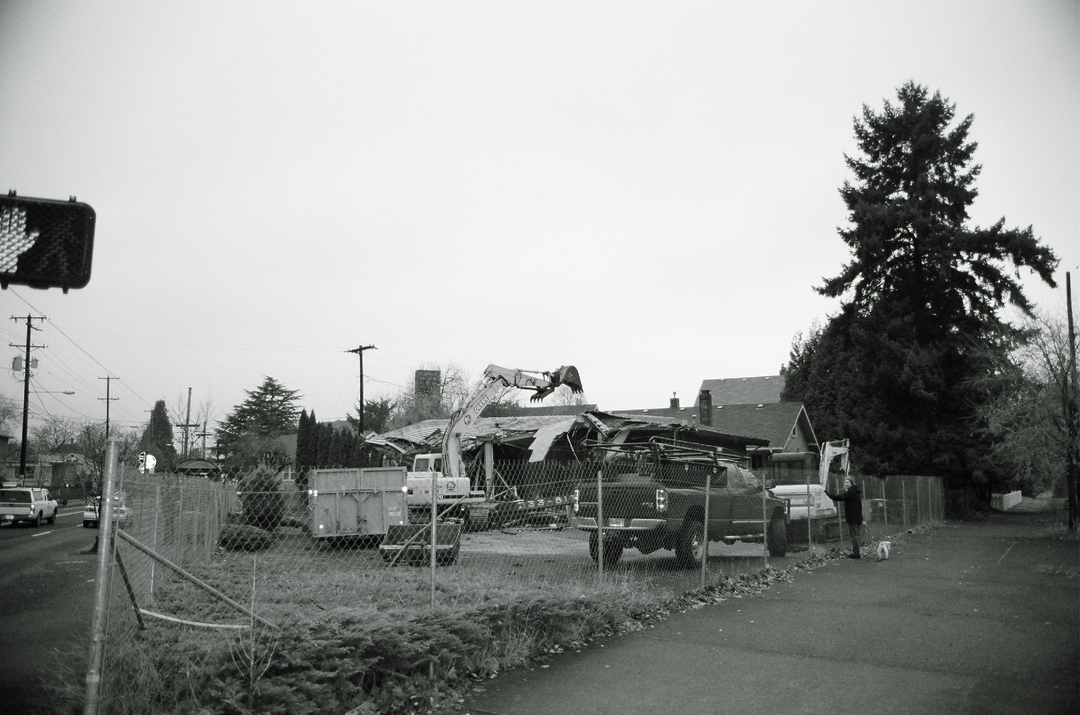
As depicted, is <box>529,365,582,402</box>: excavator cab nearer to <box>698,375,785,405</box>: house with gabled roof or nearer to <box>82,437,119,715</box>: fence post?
<box>82,437,119,715</box>: fence post

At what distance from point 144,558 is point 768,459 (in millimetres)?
32675

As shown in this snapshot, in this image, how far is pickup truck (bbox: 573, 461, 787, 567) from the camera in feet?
41.7

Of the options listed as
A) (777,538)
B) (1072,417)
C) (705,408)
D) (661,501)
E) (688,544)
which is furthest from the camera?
(705,408)

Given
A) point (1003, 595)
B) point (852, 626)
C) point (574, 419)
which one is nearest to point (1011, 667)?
point (852, 626)

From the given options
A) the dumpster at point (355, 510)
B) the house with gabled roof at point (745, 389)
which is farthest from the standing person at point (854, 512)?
the house with gabled roof at point (745, 389)

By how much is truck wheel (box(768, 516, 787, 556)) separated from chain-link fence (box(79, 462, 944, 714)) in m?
0.04

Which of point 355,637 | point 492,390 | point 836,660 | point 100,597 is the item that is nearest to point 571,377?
point 492,390

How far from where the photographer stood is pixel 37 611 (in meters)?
10.6

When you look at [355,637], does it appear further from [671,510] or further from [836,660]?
[671,510]

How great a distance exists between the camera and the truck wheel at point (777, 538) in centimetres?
1648

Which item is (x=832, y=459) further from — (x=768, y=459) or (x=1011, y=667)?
(x=1011, y=667)

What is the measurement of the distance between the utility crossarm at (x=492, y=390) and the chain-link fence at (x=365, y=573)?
4.84 meters

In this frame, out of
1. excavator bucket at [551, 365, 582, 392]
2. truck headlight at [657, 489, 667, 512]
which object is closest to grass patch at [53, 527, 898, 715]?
truck headlight at [657, 489, 667, 512]

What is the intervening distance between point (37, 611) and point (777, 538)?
12759mm
